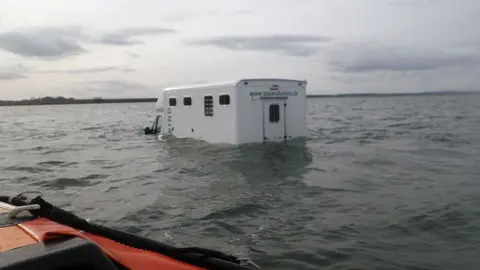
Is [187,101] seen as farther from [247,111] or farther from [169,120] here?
[247,111]

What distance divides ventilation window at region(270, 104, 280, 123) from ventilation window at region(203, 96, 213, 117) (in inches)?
92.0

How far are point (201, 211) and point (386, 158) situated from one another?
8501 millimetres

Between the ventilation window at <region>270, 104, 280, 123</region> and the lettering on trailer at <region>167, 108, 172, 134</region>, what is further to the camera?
the lettering on trailer at <region>167, 108, 172, 134</region>

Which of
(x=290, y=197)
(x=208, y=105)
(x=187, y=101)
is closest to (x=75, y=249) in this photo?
(x=290, y=197)

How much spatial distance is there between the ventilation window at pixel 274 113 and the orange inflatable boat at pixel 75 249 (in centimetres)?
1213

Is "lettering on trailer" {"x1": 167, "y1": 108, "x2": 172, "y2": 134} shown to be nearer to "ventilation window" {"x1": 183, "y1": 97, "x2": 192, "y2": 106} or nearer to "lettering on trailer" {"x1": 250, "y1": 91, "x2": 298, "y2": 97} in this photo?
"ventilation window" {"x1": 183, "y1": 97, "x2": 192, "y2": 106}

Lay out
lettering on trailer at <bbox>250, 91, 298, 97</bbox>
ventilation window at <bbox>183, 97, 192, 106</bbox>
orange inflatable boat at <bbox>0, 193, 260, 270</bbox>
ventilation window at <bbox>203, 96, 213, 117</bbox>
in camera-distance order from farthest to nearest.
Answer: ventilation window at <bbox>183, 97, 192, 106</bbox>, ventilation window at <bbox>203, 96, 213, 117</bbox>, lettering on trailer at <bbox>250, 91, 298, 97</bbox>, orange inflatable boat at <bbox>0, 193, 260, 270</bbox>

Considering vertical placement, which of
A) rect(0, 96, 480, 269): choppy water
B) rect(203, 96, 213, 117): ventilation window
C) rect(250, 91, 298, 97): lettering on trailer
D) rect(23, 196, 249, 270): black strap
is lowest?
rect(0, 96, 480, 269): choppy water

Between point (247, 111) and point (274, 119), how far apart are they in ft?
4.29

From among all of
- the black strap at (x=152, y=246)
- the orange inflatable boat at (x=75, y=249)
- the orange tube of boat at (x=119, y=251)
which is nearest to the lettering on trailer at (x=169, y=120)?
the orange inflatable boat at (x=75, y=249)

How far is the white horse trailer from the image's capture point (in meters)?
15.4

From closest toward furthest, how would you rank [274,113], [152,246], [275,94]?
[152,246] → [275,94] → [274,113]

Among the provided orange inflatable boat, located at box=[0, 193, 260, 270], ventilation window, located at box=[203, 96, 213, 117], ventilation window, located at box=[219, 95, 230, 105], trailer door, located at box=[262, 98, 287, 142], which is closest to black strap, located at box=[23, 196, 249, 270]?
orange inflatable boat, located at box=[0, 193, 260, 270]

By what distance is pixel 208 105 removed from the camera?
1686 cm
